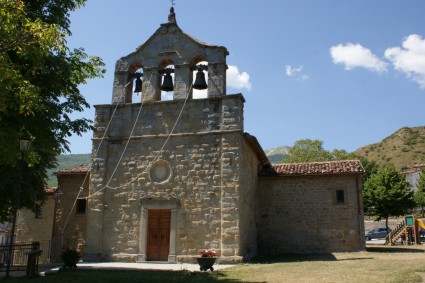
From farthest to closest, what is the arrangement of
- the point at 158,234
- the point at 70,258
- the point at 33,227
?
the point at 33,227
the point at 158,234
the point at 70,258

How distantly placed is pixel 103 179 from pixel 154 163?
7.87 ft

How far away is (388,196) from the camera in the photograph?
100 feet

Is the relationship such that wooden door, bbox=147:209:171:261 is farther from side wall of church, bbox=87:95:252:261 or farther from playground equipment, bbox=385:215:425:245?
playground equipment, bbox=385:215:425:245

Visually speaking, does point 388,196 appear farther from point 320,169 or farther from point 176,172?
point 176,172

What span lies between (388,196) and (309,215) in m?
14.6

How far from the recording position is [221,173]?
15.5m

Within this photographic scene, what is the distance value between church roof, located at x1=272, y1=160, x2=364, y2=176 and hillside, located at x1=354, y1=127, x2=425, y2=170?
59211 mm

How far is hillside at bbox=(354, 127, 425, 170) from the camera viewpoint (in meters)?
75.6

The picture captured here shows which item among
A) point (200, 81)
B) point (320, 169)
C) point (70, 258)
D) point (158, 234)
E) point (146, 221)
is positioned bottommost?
point (70, 258)

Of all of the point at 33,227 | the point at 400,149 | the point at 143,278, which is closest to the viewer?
the point at 143,278

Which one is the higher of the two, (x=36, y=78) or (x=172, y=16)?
(x=172, y=16)

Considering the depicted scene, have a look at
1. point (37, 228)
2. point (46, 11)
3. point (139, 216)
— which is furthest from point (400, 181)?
point (46, 11)

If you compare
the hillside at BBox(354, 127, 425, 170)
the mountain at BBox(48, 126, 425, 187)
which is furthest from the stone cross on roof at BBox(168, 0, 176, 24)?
the hillside at BBox(354, 127, 425, 170)

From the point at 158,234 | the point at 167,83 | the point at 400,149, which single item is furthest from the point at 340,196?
the point at 400,149
